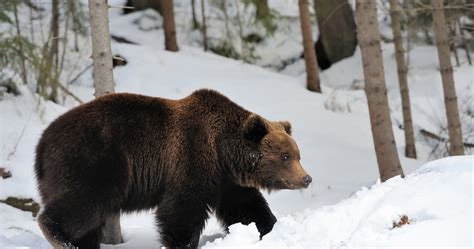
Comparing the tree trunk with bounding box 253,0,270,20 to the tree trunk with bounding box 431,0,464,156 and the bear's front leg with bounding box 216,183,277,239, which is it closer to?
the tree trunk with bounding box 431,0,464,156

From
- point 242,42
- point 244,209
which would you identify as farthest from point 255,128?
point 242,42

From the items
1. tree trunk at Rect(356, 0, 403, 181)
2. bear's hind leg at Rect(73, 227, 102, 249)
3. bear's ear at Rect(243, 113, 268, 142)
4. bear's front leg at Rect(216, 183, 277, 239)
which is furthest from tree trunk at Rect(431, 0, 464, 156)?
bear's hind leg at Rect(73, 227, 102, 249)

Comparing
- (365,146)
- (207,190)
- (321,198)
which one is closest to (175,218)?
(207,190)

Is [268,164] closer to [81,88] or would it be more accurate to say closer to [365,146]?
[365,146]

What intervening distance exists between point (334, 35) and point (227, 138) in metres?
12.9

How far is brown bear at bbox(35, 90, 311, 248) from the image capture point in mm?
5387

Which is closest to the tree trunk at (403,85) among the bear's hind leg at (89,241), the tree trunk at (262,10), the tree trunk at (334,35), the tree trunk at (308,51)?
the tree trunk at (308,51)

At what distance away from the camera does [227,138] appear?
231 inches

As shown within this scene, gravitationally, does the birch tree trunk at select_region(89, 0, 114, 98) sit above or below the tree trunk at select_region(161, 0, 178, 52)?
above

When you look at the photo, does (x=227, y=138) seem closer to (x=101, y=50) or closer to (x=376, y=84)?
(x=101, y=50)

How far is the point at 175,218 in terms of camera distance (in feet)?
18.1

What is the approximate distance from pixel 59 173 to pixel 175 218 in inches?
41.9

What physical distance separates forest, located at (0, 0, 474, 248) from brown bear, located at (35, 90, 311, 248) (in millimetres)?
13

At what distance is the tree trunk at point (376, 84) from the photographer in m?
7.98
